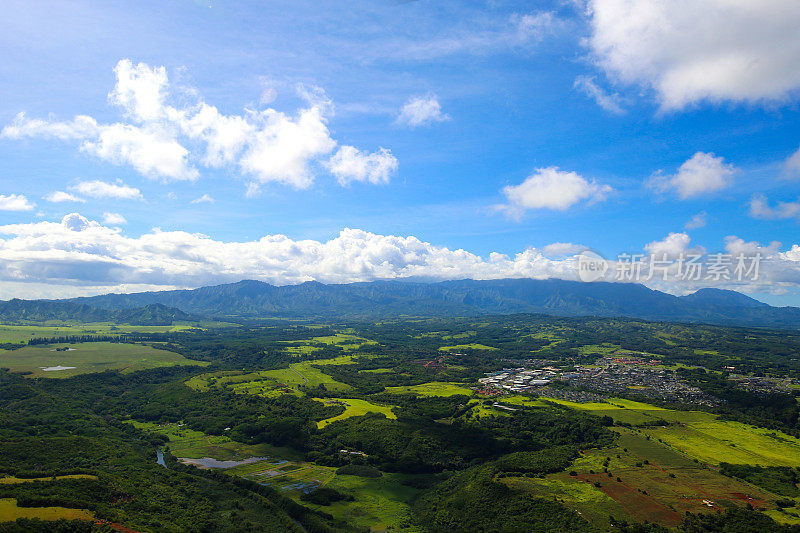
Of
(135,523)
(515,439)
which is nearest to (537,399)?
(515,439)

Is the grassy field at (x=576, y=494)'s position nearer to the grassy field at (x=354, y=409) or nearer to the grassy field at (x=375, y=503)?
the grassy field at (x=375, y=503)

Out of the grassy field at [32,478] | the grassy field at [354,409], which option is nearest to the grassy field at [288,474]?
the grassy field at [354,409]

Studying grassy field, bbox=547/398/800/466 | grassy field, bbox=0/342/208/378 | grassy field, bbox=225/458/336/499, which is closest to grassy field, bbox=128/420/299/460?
grassy field, bbox=225/458/336/499

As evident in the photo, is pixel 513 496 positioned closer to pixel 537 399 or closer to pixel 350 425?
pixel 350 425

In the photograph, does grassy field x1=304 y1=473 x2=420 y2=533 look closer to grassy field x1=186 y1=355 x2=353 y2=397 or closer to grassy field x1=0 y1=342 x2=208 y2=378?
grassy field x1=186 y1=355 x2=353 y2=397

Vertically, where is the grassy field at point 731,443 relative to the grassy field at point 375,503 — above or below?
above

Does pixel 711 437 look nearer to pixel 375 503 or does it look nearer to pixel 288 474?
pixel 375 503

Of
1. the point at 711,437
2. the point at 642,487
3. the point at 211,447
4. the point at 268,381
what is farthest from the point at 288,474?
the point at 711,437
